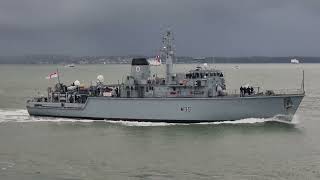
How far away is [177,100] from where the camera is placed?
44438mm

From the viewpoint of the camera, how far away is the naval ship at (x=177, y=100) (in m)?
44.4

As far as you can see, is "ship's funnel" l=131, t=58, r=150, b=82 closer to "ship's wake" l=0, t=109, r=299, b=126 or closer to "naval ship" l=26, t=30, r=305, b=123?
"naval ship" l=26, t=30, r=305, b=123

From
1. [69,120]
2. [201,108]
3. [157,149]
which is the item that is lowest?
[157,149]

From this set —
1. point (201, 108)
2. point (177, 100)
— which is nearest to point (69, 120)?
point (177, 100)

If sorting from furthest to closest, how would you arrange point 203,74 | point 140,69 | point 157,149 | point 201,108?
point 140,69 → point 203,74 → point 201,108 → point 157,149

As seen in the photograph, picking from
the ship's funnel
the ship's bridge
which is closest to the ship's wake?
the ship's bridge

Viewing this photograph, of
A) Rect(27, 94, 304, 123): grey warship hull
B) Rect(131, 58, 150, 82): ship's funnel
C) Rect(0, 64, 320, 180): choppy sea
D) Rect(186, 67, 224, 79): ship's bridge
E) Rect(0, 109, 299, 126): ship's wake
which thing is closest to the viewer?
Rect(0, 64, 320, 180): choppy sea

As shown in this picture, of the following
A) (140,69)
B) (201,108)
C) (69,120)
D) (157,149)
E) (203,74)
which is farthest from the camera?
(69,120)

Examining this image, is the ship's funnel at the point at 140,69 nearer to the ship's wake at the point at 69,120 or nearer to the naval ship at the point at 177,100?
the naval ship at the point at 177,100

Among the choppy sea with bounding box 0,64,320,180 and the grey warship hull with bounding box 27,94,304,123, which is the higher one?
the grey warship hull with bounding box 27,94,304,123

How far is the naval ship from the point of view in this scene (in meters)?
44.4

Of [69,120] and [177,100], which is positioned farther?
[69,120]

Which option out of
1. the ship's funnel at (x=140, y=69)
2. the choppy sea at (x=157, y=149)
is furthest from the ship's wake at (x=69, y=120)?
the ship's funnel at (x=140, y=69)

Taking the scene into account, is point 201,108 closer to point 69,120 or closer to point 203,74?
point 203,74
